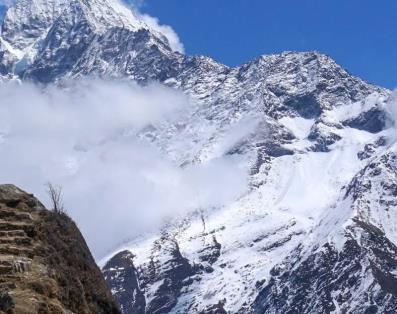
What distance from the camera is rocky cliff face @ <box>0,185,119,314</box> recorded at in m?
52.1

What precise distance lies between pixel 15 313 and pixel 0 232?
6.73 meters

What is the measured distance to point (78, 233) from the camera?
72562mm

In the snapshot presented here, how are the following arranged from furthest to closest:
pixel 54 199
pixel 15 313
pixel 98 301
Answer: pixel 54 199, pixel 98 301, pixel 15 313

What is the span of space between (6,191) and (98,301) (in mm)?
8942

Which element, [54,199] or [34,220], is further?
[54,199]

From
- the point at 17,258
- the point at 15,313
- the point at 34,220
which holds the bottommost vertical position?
the point at 15,313

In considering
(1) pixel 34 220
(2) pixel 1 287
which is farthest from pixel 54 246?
(2) pixel 1 287

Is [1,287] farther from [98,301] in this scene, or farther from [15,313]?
[98,301]

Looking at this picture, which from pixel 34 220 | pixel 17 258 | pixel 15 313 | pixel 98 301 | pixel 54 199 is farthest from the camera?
pixel 54 199

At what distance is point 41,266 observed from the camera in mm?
55344

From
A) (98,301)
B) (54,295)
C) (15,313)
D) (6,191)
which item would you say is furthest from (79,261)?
(15,313)

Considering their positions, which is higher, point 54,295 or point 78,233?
point 78,233

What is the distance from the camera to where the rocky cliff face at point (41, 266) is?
52.1 m

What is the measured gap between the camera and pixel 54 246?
60719mm
